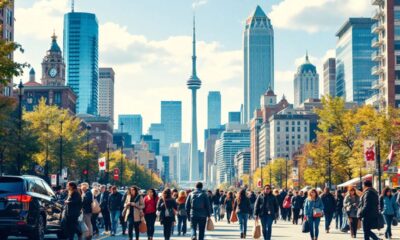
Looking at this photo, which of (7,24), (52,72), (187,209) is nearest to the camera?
(187,209)

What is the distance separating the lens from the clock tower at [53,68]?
19377cm

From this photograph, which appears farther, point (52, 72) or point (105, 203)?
point (52, 72)

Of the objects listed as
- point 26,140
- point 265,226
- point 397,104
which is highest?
point 397,104

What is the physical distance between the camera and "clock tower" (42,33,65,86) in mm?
193775

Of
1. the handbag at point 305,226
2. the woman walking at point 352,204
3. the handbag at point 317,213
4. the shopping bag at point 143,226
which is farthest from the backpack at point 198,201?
the woman walking at point 352,204

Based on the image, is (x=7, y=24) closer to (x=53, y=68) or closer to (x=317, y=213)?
(x=317, y=213)

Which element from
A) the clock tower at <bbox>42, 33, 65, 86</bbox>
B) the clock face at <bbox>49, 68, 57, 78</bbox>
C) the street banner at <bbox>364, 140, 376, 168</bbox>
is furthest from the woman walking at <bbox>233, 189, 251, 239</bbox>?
the clock face at <bbox>49, 68, 57, 78</bbox>

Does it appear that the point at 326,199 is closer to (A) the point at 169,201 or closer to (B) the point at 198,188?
(A) the point at 169,201

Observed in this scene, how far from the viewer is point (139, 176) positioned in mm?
171750

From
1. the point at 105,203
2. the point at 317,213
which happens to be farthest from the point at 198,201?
the point at 105,203

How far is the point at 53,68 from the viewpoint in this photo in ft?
644

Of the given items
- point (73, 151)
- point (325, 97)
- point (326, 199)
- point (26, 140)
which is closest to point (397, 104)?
point (325, 97)

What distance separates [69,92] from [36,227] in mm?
144959

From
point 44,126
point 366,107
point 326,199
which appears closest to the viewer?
point 326,199
